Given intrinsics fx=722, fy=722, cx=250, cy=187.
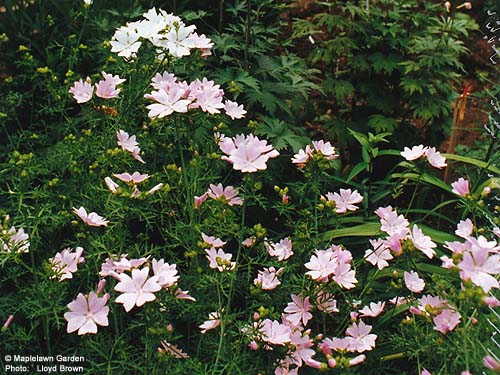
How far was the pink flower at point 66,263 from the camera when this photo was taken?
1955 mm

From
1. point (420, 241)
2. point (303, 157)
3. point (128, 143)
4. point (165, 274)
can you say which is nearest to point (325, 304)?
point (420, 241)

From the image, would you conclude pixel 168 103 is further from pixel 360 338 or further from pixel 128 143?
pixel 360 338

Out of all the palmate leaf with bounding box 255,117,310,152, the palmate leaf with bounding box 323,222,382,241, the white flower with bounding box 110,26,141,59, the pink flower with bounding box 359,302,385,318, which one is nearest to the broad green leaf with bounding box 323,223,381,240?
the palmate leaf with bounding box 323,222,382,241

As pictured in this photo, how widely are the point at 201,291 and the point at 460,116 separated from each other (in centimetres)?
168

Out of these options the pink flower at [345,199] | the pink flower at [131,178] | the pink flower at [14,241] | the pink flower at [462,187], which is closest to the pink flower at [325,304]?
the pink flower at [345,199]

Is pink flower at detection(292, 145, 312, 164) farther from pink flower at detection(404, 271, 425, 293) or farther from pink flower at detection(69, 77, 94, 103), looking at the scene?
pink flower at detection(69, 77, 94, 103)

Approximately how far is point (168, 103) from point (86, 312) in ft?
1.93

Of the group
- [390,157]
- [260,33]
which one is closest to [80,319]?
[260,33]

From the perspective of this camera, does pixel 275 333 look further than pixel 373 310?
No

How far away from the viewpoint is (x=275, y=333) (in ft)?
6.12

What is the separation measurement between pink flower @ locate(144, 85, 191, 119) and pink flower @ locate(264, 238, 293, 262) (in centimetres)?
48

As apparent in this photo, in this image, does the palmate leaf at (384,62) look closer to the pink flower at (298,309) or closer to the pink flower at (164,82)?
the pink flower at (164,82)

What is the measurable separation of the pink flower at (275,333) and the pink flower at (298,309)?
0.11m

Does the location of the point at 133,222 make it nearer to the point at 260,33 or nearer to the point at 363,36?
the point at 260,33
